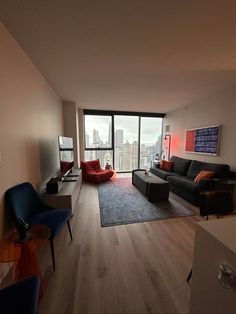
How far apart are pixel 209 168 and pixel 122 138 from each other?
10.9 ft

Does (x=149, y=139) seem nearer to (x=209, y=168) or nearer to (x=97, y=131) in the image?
(x=97, y=131)

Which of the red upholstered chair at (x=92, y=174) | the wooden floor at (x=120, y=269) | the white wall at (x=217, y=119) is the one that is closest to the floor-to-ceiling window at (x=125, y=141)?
the red upholstered chair at (x=92, y=174)

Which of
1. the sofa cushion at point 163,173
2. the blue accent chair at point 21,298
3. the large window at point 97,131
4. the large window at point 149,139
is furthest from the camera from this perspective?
the large window at point 149,139

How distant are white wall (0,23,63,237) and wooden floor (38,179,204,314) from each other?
77 cm

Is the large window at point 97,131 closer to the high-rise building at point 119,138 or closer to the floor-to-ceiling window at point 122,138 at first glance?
the floor-to-ceiling window at point 122,138

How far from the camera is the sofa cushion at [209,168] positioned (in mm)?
3244

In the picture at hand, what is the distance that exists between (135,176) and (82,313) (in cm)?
332

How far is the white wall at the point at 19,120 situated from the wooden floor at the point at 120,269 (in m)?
0.77

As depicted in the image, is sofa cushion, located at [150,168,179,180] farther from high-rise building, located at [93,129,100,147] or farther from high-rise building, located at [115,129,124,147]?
high-rise building, located at [93,129,100,147]

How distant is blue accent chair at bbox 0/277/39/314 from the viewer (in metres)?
0.83

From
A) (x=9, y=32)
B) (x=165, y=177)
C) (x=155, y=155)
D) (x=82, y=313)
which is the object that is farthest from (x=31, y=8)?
(x=155, y=155)

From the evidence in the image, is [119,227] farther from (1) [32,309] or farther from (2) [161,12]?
(2) [161,12]

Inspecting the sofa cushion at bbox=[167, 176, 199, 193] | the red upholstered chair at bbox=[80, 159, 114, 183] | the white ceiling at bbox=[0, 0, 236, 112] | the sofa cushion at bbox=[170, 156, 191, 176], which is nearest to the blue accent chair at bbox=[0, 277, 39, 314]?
the white ceiling at bbox=[0, 0, 236, 112]

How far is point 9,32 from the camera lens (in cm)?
162
